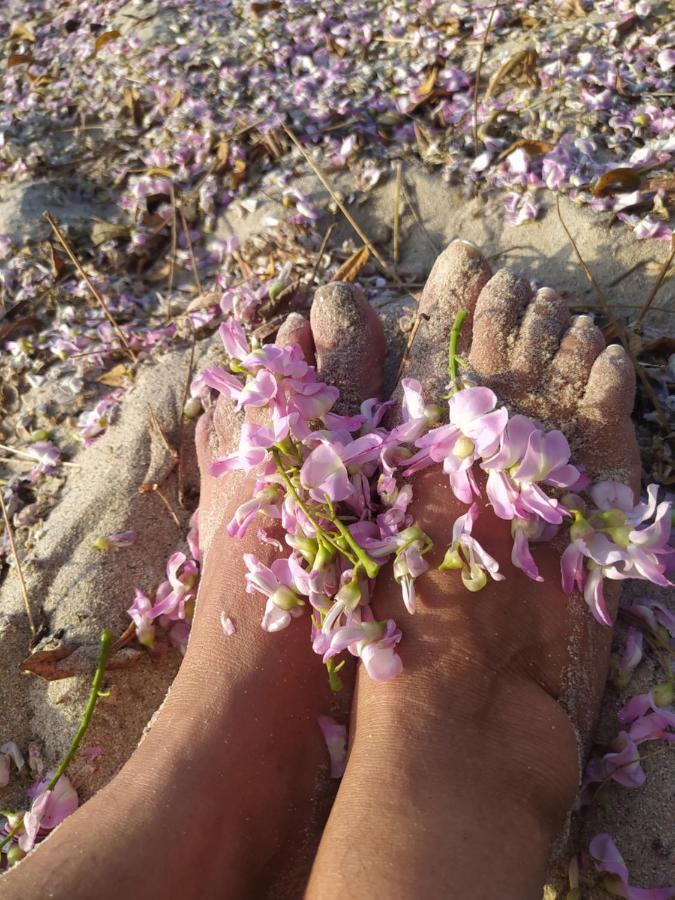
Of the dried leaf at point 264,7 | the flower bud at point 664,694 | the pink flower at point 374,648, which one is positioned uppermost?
the dried leaf at point 264,7

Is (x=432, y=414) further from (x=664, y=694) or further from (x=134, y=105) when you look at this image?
(x=134, y=105)

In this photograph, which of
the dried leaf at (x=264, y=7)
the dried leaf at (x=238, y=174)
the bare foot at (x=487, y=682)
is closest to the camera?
the bare foot at (x=487, y=682)

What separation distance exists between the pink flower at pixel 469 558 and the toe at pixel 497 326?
0.30 meters

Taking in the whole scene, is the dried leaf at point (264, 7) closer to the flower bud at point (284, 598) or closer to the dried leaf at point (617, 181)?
the dried leaf at point (617, 181)

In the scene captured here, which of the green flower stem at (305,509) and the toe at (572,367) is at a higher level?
the green flower stem at (305,509)

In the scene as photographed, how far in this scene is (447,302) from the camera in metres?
1.42

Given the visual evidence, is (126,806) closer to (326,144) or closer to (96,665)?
(96,665)

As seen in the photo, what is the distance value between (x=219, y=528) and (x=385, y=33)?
72.9 inches

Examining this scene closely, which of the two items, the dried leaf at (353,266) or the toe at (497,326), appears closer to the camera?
the toe at (497,326)

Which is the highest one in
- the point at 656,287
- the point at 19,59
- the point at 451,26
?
the point at 19,59

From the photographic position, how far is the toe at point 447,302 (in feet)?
4.61

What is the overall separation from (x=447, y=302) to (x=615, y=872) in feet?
3.10

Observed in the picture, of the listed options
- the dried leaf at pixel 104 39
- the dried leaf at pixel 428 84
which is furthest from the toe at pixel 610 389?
the dried leaf at pixel 104 39

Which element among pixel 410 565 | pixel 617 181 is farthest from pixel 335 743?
pixel 617 181
